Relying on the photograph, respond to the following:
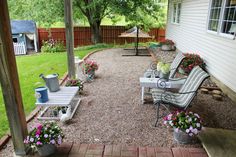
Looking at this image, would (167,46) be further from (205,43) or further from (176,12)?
(205,43)

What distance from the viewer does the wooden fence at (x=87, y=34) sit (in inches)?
563

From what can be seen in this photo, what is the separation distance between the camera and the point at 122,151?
249 cm

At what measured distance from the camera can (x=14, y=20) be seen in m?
16.1

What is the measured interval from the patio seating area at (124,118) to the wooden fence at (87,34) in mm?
10225

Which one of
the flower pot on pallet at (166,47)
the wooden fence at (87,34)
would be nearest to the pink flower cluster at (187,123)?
the flower pot on pallet at (166,47)

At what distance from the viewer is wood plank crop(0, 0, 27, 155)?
1975mm

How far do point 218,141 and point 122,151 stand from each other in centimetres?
137

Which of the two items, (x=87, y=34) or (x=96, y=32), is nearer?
(x=96, y=32)

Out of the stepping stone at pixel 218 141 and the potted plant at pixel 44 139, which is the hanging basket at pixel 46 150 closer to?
the potted plant at pixel 44 139

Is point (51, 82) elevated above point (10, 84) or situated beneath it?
situated beneath

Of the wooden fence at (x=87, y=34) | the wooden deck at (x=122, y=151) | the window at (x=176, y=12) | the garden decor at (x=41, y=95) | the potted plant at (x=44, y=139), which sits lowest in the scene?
the wooden deck at (x=122, y=151)

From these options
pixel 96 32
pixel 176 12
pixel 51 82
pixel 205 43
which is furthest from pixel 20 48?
pixel 205 43

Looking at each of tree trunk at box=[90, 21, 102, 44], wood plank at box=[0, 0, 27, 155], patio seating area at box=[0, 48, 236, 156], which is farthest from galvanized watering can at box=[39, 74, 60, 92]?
tree trunk at box=[90, 21, 102, 44]

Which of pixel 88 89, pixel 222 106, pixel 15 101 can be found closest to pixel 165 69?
pixel 222 106
